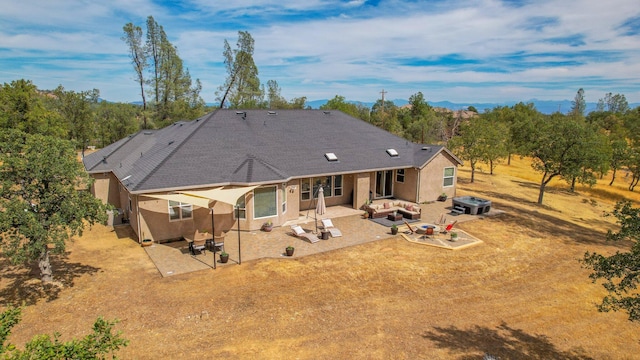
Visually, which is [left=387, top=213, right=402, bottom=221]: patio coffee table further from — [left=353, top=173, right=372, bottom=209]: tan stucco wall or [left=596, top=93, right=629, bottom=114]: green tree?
[left=596, top=93, right=629, bottom=114]: green tree

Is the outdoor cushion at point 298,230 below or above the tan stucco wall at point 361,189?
below

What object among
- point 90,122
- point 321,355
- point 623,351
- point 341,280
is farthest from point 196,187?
point 90,122

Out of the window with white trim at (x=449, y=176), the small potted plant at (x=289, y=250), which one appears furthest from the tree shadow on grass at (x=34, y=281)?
the window with white trim at (x=449, y=176)

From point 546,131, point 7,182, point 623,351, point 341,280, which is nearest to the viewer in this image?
point 623,351

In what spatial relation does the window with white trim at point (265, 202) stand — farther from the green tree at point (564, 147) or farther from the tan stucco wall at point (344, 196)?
the green tree at point (564, 147)

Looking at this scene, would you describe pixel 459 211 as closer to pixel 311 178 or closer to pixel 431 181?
pixel 431 181

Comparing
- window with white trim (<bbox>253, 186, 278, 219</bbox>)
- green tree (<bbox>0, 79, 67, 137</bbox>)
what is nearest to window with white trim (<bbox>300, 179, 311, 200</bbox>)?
window with white trim (<bbox>253, 186, 278, 219</bbox>)
